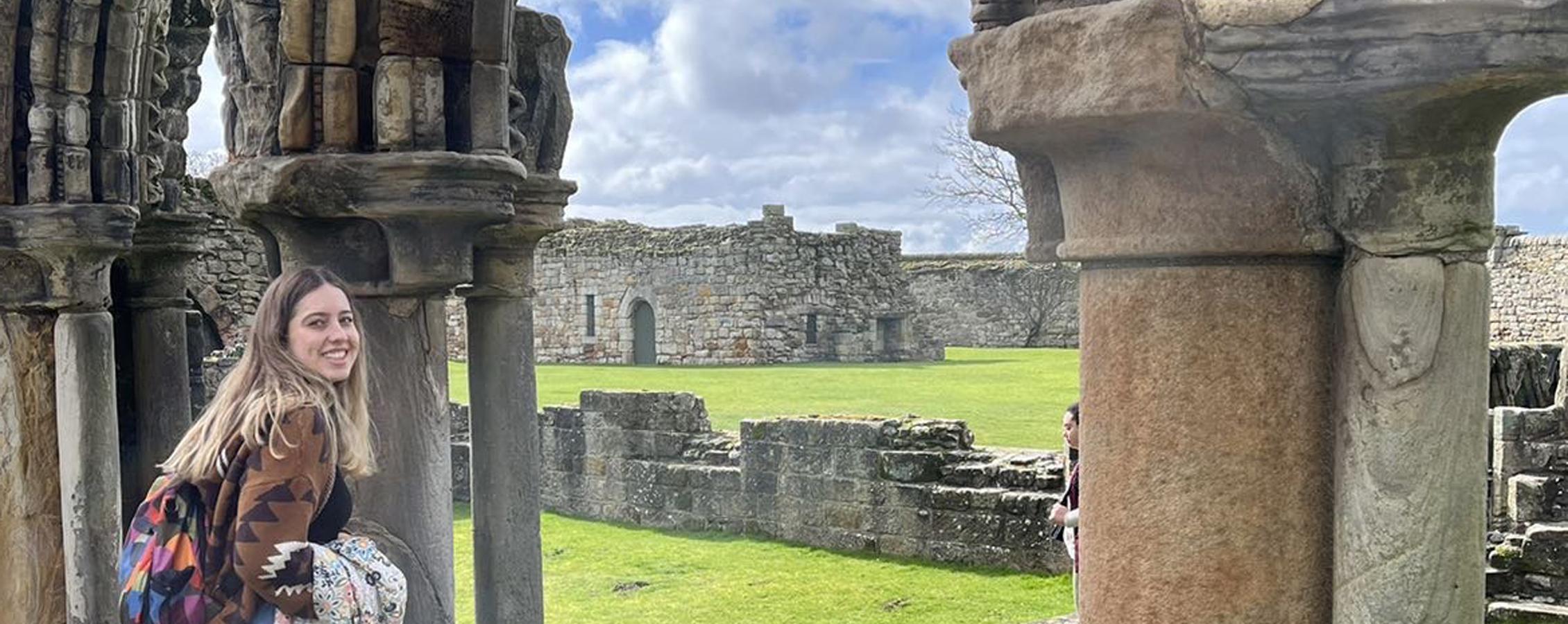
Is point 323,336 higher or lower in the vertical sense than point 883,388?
higher

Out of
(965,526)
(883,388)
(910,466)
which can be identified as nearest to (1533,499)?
(965,526)

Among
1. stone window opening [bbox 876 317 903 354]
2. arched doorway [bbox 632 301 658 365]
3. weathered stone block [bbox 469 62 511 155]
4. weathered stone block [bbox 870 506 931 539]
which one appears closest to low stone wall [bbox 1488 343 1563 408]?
weathered stone block [bbox 870 506 931 539]

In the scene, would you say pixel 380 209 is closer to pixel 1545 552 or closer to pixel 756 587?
Result: pixel 756 587

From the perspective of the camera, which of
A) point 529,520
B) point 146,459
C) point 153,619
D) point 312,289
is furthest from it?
point 146,459

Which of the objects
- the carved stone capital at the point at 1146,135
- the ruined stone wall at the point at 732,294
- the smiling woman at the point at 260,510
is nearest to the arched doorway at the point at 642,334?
the ruined stone wall at the point at 732,294

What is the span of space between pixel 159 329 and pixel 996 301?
27.5 metres

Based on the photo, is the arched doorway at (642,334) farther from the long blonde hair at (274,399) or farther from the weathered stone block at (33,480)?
the long blonde hair at (274,399)

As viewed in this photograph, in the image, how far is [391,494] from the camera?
443 cm

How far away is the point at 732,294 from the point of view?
28.6 meters

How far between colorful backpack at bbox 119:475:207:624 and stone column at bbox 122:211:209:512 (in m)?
4.92

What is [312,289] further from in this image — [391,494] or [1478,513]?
[1478,513]

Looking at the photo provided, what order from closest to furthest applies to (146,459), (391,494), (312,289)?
1. (312,289)
2. (391,494)
3. (146,459)

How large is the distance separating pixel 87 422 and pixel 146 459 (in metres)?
1.24

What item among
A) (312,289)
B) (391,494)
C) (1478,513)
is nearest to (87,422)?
(391,494)
